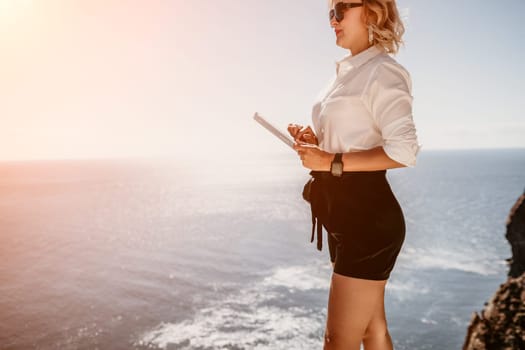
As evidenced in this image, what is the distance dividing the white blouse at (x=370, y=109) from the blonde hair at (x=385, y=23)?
72mm

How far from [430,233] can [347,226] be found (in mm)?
89442

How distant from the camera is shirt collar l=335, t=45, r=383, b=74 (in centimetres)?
251

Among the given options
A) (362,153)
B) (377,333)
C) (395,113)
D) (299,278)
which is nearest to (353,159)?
(362,153)

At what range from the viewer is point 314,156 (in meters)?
2.47

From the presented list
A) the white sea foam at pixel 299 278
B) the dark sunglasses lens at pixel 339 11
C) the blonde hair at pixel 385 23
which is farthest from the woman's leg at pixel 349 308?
the white sea foam at pixel 299 278

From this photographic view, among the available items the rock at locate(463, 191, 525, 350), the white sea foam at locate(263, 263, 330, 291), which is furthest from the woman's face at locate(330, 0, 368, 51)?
the white sea foam at locate(263, 263, 330, 291)

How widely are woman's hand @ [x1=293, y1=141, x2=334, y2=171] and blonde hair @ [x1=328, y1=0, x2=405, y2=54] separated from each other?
0.85m

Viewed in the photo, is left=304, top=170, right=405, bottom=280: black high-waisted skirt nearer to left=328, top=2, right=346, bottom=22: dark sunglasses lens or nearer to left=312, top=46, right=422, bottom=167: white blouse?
left=312, top=46, right=422, bottom=167: white blouse

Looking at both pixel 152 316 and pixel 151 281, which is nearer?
pixel 152 316

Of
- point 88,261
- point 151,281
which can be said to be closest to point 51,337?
point 151,281

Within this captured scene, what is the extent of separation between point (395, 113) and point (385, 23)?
0.72 meters

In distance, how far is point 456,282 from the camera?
55.2 metres

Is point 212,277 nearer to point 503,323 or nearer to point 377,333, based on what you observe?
point 503,323

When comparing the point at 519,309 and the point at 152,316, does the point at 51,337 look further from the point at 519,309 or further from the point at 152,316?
the point at 519,309
